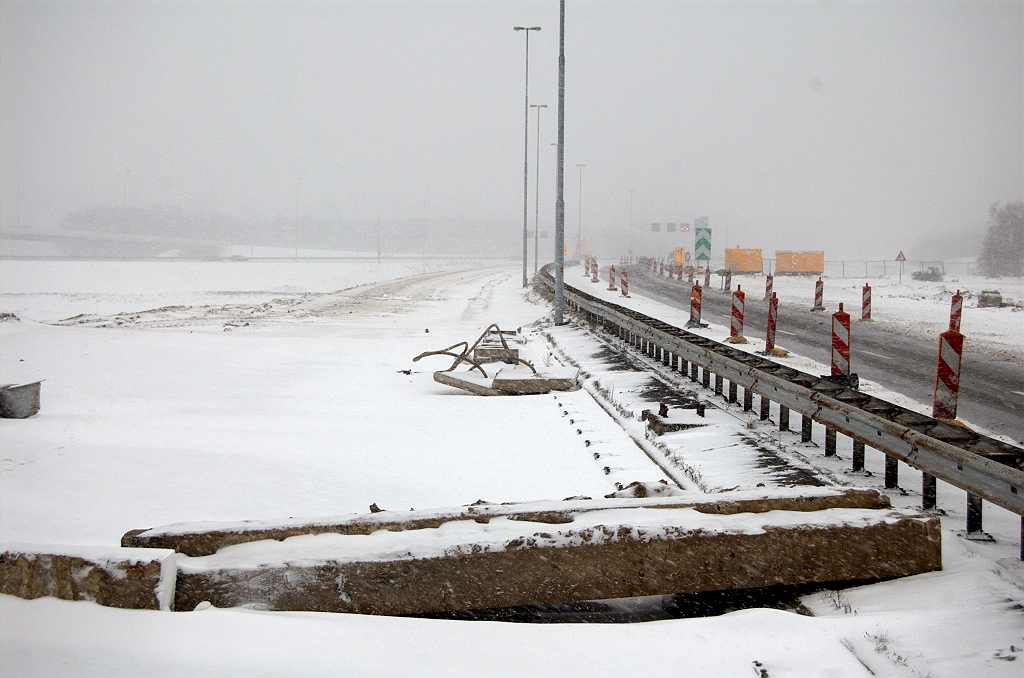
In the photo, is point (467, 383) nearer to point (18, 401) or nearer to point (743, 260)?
point (18, 401)

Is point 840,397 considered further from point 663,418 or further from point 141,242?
point 141,242

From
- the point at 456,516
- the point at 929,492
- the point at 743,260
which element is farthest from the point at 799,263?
the point at 456,516

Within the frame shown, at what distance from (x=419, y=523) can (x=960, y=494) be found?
4.60 meters

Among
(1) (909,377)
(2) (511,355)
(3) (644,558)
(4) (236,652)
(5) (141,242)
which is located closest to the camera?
(4) (236,652)

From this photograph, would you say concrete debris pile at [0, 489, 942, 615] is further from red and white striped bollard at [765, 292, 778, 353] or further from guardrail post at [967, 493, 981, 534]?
red and white striped bollard at [765, 292, 778, 353]

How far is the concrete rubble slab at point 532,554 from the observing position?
3.66 metres

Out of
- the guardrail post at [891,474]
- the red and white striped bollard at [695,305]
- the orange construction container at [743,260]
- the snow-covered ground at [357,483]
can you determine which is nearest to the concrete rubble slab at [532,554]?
the snow-covered ground at [357,483]

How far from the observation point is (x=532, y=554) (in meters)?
3.79

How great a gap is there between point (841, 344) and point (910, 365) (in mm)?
3700

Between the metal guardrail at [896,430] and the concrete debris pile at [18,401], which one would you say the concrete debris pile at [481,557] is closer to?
the metal guardrail at [896,430]

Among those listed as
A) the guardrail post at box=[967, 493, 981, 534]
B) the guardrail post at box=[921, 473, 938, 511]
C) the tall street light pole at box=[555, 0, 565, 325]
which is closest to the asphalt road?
the guardrail post at box=[921, 473, 938, 511]

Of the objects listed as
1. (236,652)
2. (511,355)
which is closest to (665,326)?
(511,355)

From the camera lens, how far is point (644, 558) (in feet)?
12.6

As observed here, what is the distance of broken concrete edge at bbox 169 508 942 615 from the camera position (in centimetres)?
365
